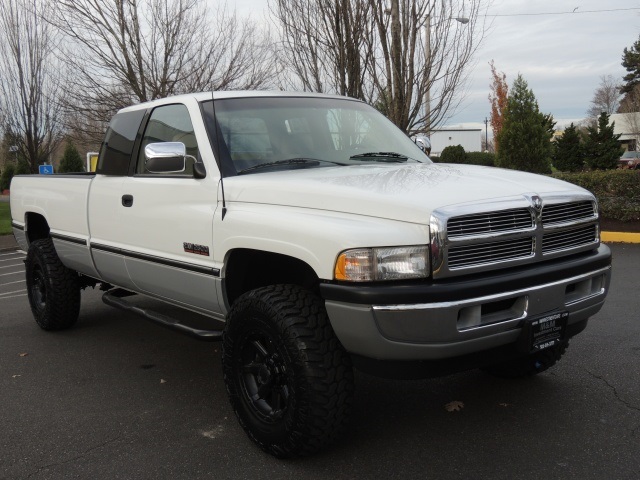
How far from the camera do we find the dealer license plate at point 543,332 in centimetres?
312

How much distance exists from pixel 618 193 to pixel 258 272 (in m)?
9.70

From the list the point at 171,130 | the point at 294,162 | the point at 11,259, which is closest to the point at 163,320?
the point at 171,130

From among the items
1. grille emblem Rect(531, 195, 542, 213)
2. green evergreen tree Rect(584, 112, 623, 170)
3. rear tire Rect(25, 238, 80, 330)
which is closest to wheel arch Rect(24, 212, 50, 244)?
rear tire Rect(25, 238, 80, 330)

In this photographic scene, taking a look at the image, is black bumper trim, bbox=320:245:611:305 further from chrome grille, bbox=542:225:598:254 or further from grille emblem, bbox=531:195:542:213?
grille emblem, bbox=531:195:542:213

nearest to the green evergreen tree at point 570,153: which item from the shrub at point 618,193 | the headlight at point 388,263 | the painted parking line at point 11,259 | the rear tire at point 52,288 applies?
the shrub at point 618,193

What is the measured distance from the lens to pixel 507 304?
10.2 feet

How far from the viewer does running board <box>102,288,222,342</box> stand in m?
3.94

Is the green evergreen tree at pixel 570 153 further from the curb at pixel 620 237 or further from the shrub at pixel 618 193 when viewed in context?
the curb at pixel 620 237

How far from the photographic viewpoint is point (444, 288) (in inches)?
114

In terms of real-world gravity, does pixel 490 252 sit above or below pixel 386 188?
below

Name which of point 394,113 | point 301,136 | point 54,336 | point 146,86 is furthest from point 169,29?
point 301,136

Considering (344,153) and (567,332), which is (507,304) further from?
(344,153)

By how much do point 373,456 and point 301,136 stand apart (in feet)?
6.56

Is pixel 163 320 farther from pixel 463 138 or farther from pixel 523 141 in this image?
pixel 463 138
